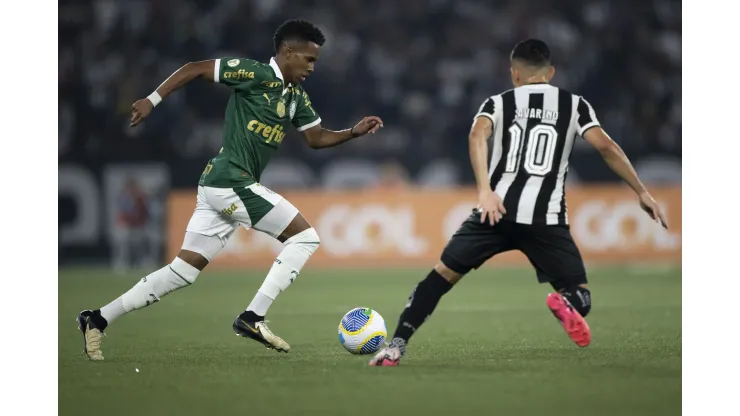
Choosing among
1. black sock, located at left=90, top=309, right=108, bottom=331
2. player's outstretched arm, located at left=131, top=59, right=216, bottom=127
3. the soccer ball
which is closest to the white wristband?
player's outstretched arm, located at left=131, top=59, right=216, bottom=127

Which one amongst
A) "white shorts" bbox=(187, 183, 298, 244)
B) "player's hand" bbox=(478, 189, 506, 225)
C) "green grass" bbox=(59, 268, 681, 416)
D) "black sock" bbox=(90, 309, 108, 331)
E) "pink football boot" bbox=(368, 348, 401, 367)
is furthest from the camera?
"white shorts" bbox=(187, 183, 298, 244)

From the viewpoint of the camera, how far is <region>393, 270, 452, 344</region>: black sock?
6.50 metres

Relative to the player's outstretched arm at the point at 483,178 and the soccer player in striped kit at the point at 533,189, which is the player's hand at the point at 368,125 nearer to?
the soccer player in striped kit at the point at 533,189

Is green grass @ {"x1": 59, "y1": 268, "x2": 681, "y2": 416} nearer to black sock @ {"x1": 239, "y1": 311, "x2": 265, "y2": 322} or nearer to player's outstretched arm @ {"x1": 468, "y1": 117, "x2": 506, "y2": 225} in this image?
black sock @ {"x1": 239, "y1": 311, "x2": 265, "y2": 322}

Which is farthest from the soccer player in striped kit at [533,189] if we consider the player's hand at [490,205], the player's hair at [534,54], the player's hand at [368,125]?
the player's hand at [368,125]

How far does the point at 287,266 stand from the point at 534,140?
1970 millimetres

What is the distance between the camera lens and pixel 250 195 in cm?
721

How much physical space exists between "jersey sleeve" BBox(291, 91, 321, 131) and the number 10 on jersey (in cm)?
177

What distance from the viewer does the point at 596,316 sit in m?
9.80

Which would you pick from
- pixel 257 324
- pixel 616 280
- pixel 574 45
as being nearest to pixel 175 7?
pixel 574 45

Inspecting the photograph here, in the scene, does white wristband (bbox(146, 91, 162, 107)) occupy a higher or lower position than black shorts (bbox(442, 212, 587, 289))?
higher

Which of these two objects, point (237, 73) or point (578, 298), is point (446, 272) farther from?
point (237, 73)

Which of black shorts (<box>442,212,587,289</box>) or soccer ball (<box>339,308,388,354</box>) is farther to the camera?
soccer ball (<box>339,308,388,354</box>)

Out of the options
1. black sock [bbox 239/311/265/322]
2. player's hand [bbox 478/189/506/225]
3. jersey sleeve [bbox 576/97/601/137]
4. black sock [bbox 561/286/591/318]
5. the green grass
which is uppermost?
jersey sleeve [bbox 576/97/601/137]
